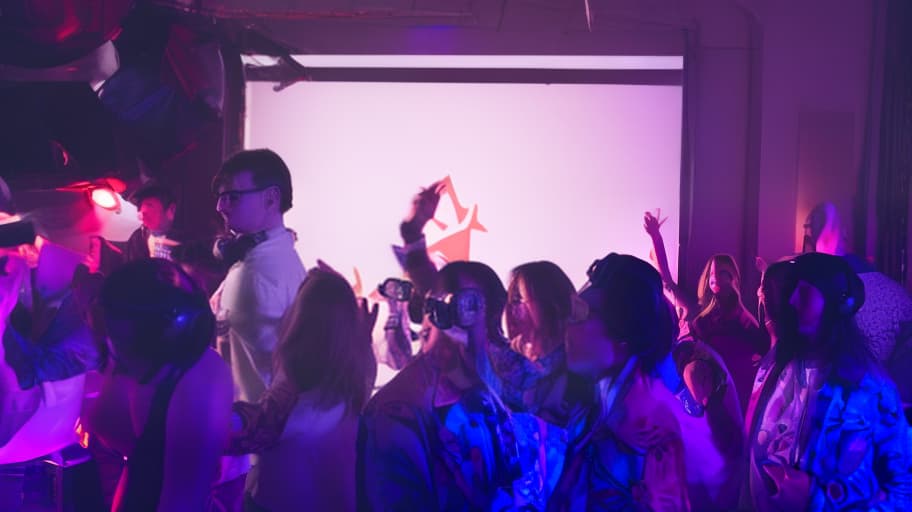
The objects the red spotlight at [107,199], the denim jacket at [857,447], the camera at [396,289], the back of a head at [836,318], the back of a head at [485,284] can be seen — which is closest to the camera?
the denim jacket at [857,447]

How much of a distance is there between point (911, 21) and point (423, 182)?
1.95m

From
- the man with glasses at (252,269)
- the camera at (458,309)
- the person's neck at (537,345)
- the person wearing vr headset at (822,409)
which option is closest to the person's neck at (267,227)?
the man with glasses at (252,269)

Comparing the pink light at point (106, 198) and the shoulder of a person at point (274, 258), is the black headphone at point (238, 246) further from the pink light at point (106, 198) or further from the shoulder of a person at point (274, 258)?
the pink light at point (106, 198)

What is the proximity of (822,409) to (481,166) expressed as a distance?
57.0 inches

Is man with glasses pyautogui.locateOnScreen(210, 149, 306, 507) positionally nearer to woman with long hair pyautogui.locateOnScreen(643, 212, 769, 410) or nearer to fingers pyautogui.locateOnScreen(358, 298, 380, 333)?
fingers pyautogui.locateOnScreen(358, 298, 380, 333)

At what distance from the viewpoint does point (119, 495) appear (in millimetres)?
2580

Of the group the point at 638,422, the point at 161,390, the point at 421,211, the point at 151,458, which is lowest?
the point at 151,458

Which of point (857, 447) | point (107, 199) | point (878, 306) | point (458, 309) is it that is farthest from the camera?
point (107, 199)

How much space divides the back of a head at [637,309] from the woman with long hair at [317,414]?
2.82 feet

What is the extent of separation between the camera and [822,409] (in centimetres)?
261

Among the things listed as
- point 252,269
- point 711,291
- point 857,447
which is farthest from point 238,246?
point 857,447

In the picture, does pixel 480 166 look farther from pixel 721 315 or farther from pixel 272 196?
pixel 721 315

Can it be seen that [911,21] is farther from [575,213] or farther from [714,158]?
[575,213]

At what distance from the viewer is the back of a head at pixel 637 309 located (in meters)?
2.68
